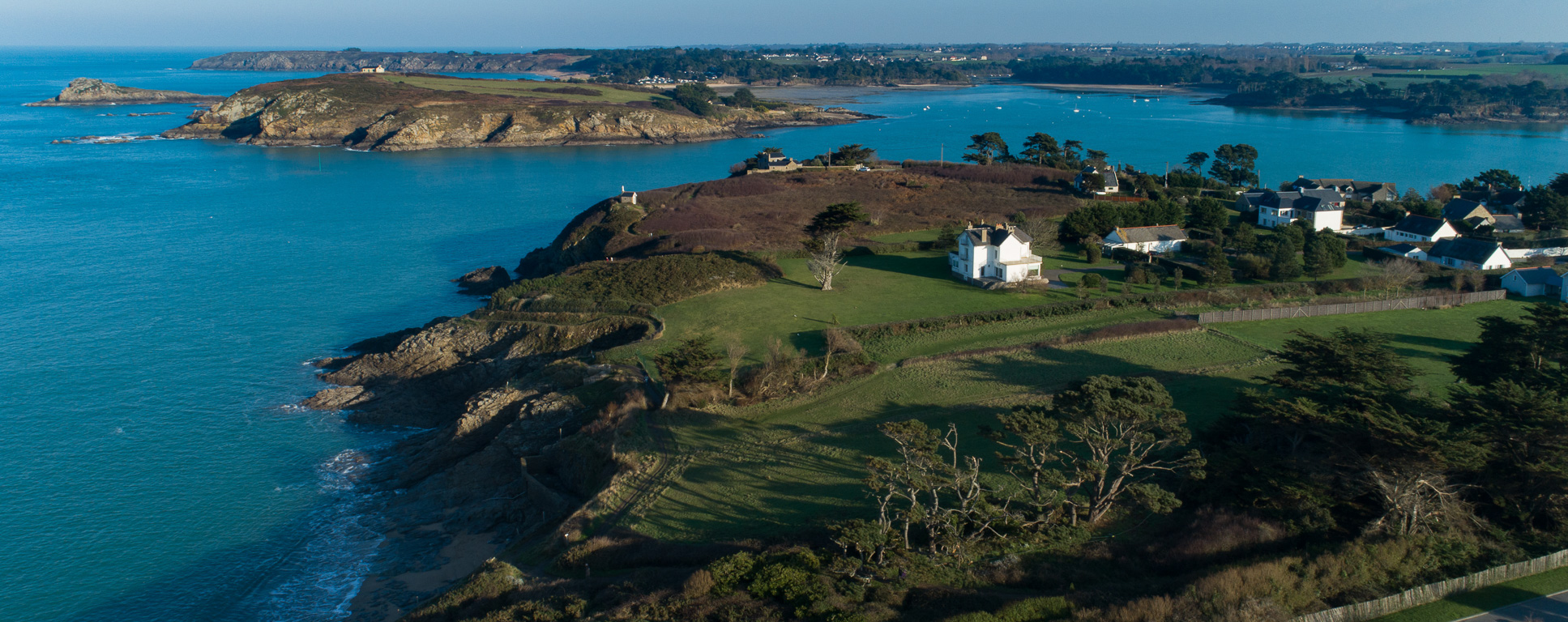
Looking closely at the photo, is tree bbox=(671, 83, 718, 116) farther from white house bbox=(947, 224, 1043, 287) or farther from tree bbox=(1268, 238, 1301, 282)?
tree bbox=(1268, 238, 1301, 282)

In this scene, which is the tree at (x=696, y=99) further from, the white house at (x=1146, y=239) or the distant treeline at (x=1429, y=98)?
the white house at (x=1146, y=239)

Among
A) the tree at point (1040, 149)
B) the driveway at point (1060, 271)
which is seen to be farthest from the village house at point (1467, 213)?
the tree at point (1040, 149)

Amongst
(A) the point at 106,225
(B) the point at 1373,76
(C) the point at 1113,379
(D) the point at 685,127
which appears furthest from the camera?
(B) the point at 1373,76

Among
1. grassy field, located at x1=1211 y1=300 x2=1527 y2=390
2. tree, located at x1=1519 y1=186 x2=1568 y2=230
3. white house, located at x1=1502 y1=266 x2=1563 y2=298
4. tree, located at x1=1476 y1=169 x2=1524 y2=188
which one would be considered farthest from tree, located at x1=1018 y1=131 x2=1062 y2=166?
grassy field, located at x1=1211 y1=300 x2=1527 y2=390

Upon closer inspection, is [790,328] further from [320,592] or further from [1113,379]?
[320,592]

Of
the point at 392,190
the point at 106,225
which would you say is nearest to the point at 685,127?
the point at 392,190

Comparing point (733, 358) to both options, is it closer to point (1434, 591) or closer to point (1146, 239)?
point (1434, 591)
